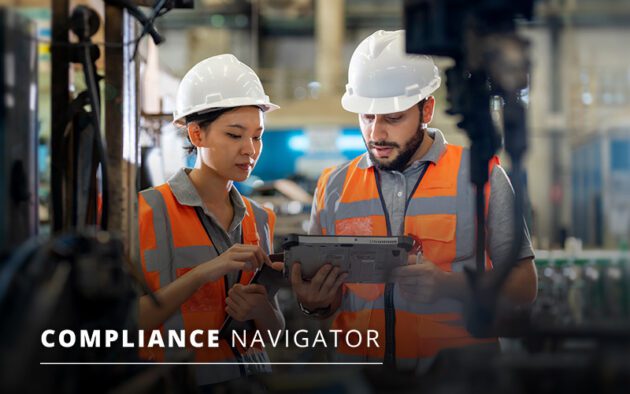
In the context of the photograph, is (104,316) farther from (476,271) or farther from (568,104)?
(568,104)

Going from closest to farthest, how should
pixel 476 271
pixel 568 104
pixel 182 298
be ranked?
1. pixel 476 271
2. pixel 182 298
3. pixel 568 104

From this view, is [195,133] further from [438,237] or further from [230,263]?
[438,237]

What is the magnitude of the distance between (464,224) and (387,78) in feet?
1.84

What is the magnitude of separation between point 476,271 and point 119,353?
852 millimetres

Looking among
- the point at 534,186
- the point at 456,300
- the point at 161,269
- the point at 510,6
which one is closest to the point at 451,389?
the point at 510,6

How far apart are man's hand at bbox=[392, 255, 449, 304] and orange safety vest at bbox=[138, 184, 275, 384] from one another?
0.55 meters

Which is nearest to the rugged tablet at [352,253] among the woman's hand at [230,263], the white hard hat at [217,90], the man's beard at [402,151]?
the woman's hand at [230,263]

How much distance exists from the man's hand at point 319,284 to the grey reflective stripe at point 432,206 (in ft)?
1.36

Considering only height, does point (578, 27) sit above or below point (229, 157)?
above

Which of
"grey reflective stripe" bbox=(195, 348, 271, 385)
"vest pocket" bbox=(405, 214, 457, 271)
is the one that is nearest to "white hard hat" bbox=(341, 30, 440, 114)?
"vest pocket" bbox=(405, 214, 457, 271)

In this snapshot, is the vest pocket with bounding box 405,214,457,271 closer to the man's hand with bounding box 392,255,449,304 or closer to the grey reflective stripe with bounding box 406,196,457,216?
the grey reflective stripe with bounding box 406,196,457,216

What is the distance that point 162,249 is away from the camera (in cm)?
272

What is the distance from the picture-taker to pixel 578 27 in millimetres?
14508

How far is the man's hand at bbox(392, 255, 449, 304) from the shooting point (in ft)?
8.30
